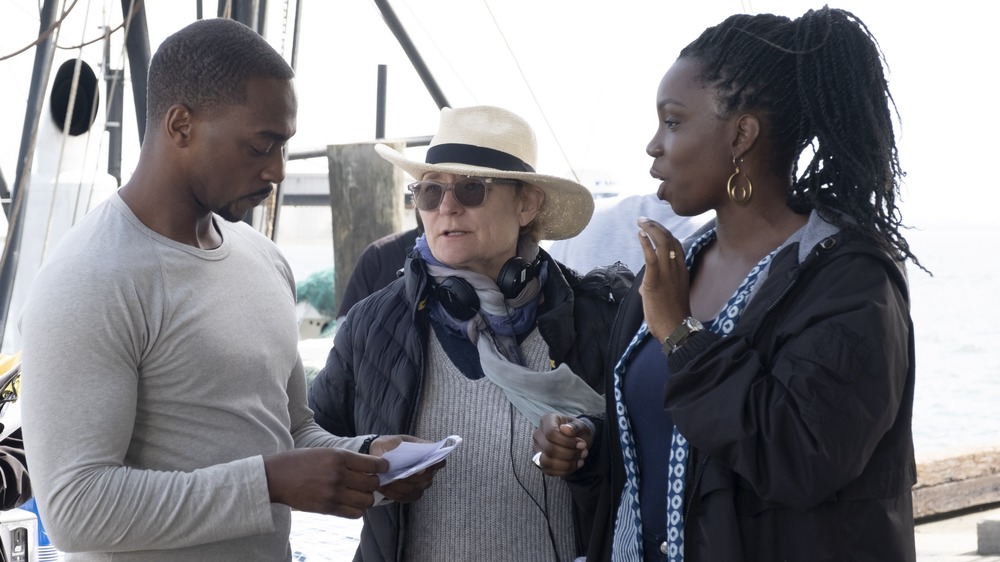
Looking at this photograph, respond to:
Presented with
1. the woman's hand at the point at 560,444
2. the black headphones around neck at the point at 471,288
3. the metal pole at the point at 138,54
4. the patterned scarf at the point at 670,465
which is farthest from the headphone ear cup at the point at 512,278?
the metal pole at the point at 138,54

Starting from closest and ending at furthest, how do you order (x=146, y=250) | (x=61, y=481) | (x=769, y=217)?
(x=61, y=481), (x=146, y=250), (x=769, y=217)

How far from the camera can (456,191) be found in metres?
2.88

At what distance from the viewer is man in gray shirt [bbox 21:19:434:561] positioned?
73.4 inches

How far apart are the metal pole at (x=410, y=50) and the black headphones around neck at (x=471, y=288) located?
16.9 ft

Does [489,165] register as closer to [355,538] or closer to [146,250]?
[146,250]

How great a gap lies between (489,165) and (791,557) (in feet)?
4.60

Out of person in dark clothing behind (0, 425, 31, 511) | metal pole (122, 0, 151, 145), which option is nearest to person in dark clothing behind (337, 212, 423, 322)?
metal pole (122, 0, 151, 145)

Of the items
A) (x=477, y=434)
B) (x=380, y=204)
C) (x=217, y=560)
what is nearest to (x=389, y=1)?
(x=380, y=204)

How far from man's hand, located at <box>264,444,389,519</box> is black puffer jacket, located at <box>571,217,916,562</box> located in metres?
0.62

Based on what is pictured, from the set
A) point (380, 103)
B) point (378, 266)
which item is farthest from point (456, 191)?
point (380, 103)

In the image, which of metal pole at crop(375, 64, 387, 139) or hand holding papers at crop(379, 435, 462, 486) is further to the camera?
metal pole at crop(375, 64, 387, 139)

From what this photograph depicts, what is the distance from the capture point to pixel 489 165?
2.94 meters

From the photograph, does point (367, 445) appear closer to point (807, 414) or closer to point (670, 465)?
point (670, 465)

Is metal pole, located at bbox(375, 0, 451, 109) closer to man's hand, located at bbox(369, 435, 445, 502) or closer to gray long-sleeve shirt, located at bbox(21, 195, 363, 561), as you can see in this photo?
man's hand, located at bbox(369, 435, 445, 502)
